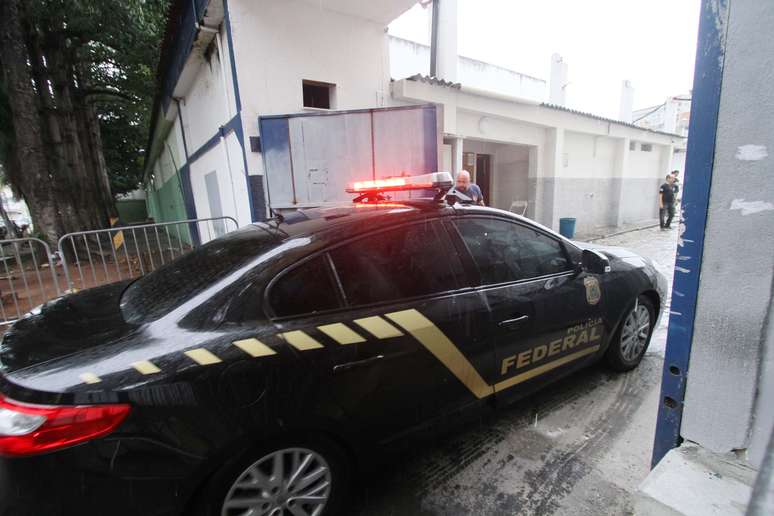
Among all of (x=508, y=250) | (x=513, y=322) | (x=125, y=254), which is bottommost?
(x=125, y=254)

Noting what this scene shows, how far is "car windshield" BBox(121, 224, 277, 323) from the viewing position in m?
1.62

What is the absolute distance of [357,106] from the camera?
19.0 ft

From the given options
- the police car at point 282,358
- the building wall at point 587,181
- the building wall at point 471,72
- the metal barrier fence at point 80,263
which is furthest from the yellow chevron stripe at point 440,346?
the building wall at point 587,181

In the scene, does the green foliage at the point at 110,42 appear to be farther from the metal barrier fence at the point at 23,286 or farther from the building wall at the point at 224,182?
the metal barrier fence at the point at 23,286

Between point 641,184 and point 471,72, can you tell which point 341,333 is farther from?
point 641,184

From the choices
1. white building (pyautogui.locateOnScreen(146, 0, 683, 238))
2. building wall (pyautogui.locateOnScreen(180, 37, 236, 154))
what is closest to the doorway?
white building (pyautogui.locateOnScreen(146, 0, 683, 238))

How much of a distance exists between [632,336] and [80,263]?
10775mm

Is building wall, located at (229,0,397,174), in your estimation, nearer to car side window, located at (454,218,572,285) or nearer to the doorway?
car side window, located at (454,218,572,285)

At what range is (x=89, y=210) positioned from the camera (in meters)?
11.8

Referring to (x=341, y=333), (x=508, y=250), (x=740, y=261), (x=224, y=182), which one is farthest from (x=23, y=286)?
(x=740, y=261)

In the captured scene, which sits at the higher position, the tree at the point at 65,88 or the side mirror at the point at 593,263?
the tree at the point at 65,88

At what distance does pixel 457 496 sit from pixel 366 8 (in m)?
5.94

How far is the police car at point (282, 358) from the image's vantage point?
1.22 meters

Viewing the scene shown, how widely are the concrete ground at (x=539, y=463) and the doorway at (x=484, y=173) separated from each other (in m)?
8.54
